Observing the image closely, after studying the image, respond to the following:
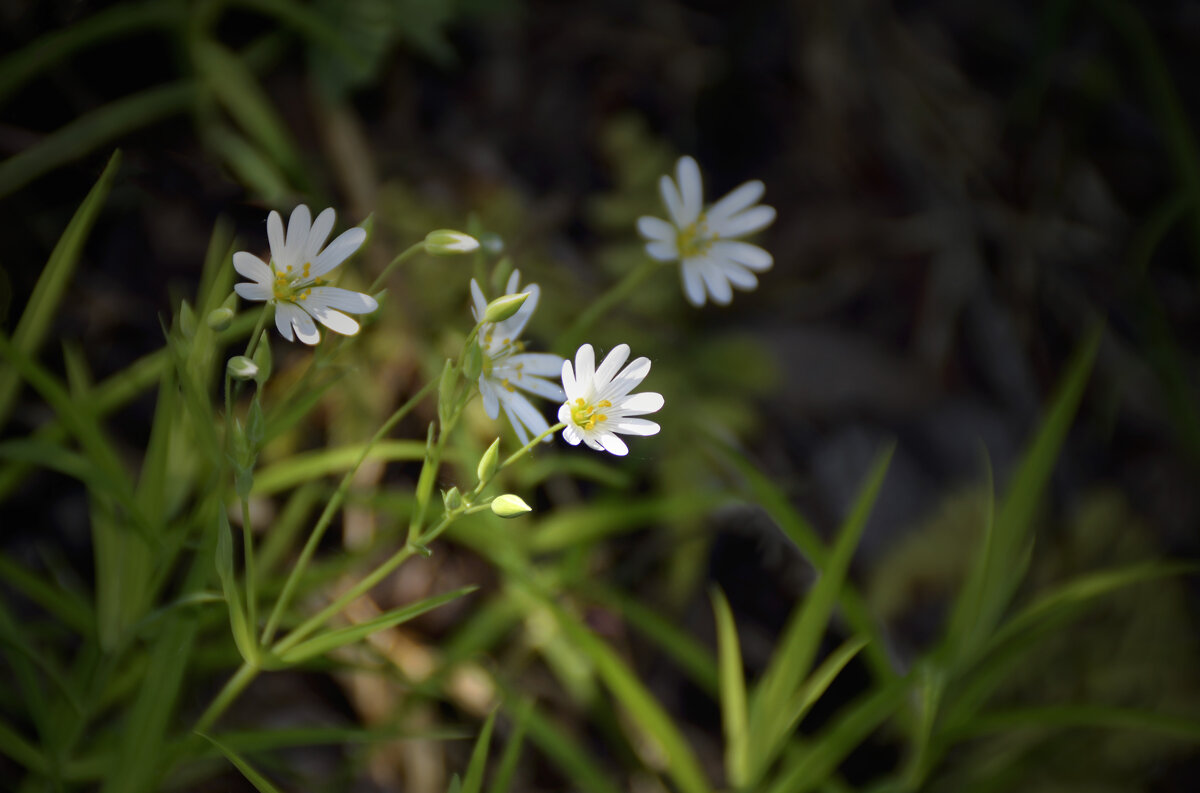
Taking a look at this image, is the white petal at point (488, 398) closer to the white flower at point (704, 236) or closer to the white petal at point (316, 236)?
the white petal at point (316, 236)

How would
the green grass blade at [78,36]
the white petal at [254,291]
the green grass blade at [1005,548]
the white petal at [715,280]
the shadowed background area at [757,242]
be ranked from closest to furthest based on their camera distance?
1. the white petal at [254,291]
2. the white petal at [715,280]
3. the green grass blade at [1005,548]
4. the green grass blade at [78,36]
5. the shadowed background area at [757,242]

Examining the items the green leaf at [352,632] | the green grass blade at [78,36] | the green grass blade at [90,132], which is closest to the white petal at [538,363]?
the green leaf at [352,632]

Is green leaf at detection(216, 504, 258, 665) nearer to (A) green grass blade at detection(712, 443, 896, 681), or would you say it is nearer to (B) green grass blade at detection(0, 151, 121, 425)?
(B) green grass blade at detection(0, 151, 121, 425)

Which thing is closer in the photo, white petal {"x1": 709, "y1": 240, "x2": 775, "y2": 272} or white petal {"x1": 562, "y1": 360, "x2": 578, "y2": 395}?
white petal {"x1": 562, "y1": 360, "x2": 578, "y2": 395}

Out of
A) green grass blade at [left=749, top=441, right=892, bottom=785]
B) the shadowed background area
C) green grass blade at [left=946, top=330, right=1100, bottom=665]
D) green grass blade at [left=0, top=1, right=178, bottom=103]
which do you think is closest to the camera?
green grass blade at [left=749, top=441, right=892, bottom=785]

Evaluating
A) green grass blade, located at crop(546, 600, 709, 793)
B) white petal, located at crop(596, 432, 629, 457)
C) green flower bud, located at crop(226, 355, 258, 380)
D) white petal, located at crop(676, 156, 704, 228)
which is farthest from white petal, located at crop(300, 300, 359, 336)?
green grass blade, located at crop(546, 600, 709, 793)

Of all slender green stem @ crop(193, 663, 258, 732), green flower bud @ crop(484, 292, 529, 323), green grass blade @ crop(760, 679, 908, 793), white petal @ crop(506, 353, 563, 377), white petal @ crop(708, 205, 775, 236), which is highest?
white petal @ crop(708, 205, 775, 236)

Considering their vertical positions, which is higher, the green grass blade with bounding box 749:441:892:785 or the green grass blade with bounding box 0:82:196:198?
the green grass blade with bounding box 0:82:196:198

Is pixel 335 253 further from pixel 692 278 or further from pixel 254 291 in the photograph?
pixel 692 278
